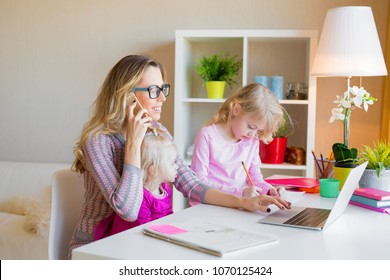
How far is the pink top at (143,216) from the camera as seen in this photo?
5.25 feet

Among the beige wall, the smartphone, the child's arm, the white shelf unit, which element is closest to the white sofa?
the beige wall

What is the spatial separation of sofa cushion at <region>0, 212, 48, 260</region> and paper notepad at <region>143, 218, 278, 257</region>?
5.30ft

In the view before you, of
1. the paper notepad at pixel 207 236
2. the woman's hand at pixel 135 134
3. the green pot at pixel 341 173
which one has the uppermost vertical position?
the woman's hand at pixel 135 134

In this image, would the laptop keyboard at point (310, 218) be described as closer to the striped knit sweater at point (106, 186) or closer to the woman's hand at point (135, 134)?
the striped knit sweater at point (106, 186)

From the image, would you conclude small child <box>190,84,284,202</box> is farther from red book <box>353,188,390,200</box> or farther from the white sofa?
the white sofa

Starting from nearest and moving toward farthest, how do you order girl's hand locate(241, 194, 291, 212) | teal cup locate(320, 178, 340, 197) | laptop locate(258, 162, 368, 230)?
laptop locate(258, 162, 368, 230) → girl's hand locate(241, 194, 291, 212) → teal cup locate(320, 178, 340, 197)

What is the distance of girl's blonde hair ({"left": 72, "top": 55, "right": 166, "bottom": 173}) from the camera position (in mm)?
1653

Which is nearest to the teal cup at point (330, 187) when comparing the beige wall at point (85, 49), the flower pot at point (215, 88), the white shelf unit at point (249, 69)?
the white shelf unit at point (249, 69)

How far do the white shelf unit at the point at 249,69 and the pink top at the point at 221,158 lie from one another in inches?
27.8

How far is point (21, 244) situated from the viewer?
8.93 ft

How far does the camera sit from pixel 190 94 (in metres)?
3.31

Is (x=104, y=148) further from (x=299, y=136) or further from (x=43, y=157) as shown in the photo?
(x=43, y=157)

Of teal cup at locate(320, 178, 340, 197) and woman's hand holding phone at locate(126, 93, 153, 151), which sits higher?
woman's hand holding phone at locate(126, 93, 153, 151)
